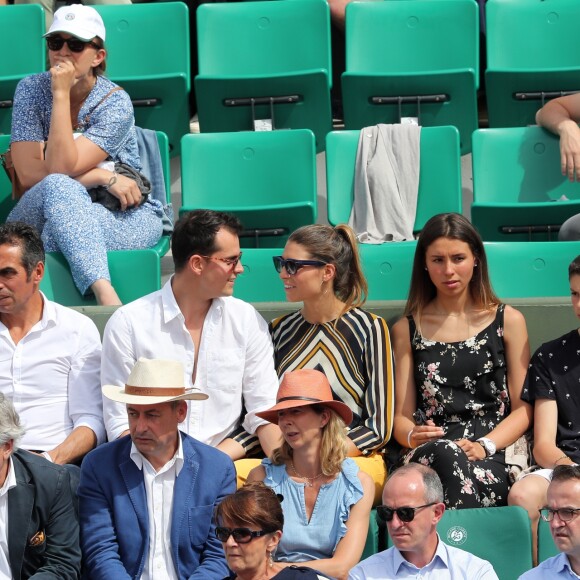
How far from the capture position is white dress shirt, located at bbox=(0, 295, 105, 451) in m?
4.02

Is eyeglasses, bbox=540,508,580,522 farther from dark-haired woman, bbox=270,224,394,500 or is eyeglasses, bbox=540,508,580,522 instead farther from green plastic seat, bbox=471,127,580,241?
green plastic seat, bbox=471,127,580,241

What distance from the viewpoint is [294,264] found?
414cm

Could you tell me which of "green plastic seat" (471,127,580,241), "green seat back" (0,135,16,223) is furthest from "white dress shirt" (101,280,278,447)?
"green plastic seat" (471,127,580,241)

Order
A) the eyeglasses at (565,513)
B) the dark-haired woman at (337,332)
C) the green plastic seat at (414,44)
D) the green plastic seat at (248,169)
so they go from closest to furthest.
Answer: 1. the eyeglasses at (565,513)
2. the dark-haired woman at (337,332)
3. the green plastic seat at (248,169)
4. the green plastic seat at (414,44)

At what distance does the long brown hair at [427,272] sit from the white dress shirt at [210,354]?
22.7 inches

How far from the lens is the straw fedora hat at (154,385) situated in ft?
11.4

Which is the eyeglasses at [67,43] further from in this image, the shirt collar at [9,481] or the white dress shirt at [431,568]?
the white dress shirt at [431,568]

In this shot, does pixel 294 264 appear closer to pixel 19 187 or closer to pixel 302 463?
pixel 302 463

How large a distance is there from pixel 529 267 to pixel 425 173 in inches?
37.0

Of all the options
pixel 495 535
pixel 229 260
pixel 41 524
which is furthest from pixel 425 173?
pixel 41 524

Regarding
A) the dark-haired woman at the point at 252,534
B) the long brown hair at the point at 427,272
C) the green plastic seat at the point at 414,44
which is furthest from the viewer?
the green plastic seat at the point at 414,44

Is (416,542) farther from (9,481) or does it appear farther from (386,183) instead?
(386,183)

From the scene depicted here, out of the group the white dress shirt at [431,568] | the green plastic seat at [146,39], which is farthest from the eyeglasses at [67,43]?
the white dress shirt at [431,568]

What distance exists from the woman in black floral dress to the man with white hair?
118 centimetres
